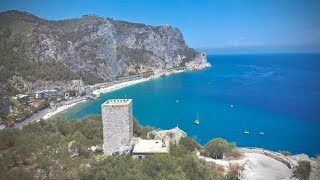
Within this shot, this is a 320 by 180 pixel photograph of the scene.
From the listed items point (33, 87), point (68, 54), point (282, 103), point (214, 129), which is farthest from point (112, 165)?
point (68, 54)

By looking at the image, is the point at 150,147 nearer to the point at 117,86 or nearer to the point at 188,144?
the point at 188,144

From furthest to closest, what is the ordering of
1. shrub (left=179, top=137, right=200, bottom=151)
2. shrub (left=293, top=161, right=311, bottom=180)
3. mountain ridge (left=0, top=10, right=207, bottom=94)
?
mountain ridge (left=0, top=10, right=207, bottom=94)
shrub (left=179, top=137, right=200, bottom=151)
shrub (left=293, top=161, right=311, bottom=180)

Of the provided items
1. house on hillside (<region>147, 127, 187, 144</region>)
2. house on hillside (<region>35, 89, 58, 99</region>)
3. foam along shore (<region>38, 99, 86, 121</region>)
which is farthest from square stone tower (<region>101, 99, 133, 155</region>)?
Answer: house on hillside (<region>35, 89, 58, 99</region>)

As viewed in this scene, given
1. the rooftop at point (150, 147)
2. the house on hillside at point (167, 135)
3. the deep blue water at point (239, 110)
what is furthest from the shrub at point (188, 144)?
the deep blue water at point (239, 110)

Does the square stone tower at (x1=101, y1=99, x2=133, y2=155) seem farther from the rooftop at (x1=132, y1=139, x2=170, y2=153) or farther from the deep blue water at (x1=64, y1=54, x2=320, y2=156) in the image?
the deep blue water at (x1=64, y1=54, x2=320, y2=156)

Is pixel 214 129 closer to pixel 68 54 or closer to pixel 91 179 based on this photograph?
pixel 91 179

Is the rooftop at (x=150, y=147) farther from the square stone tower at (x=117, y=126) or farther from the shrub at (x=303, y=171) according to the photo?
the shrub at (x=303, y=171)
